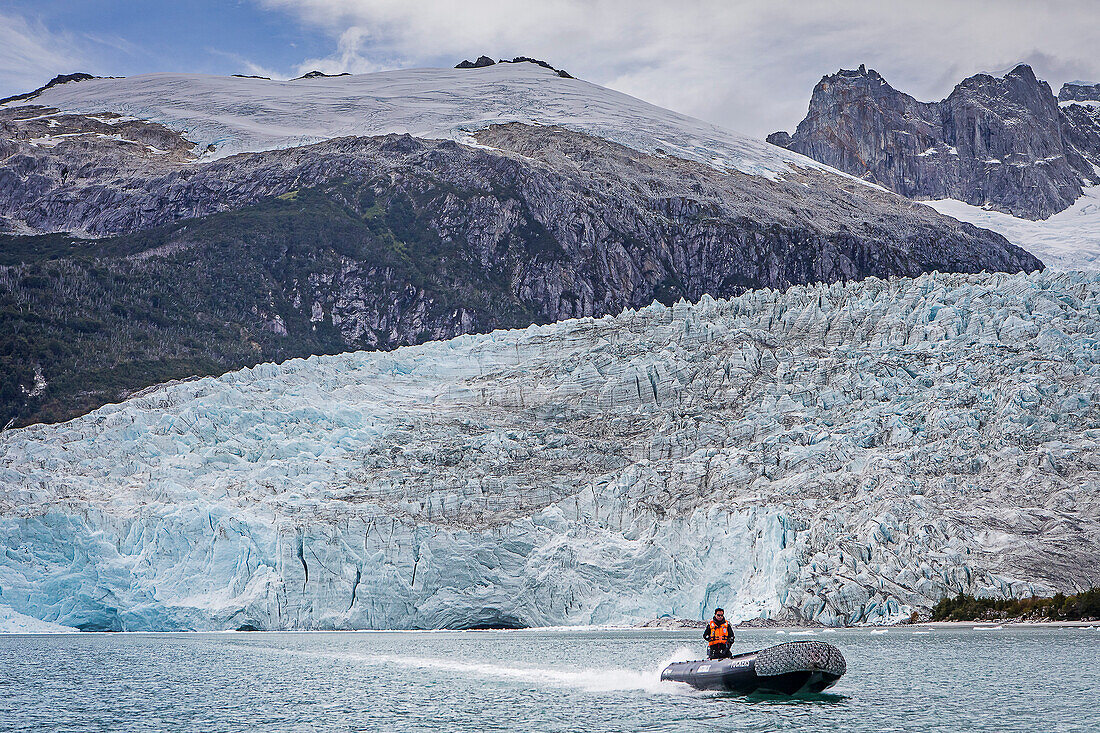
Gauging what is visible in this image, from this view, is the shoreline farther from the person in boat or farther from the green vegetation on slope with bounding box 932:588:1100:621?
the person in boat

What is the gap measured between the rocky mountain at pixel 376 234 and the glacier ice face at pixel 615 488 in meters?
54.2

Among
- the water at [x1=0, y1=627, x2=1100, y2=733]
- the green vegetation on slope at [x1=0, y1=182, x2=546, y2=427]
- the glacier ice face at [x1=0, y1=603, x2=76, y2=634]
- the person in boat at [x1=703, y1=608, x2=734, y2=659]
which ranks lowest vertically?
the water at [x1=0, y1=627, x2=1100, y2=733]

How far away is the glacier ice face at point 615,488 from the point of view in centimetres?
4650

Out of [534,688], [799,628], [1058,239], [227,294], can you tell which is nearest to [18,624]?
[534,688]

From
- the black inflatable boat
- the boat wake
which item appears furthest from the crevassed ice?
the black inflatable boat

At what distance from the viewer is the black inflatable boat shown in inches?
963

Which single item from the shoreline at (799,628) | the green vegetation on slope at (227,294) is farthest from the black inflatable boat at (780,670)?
the green vegetation on slope at (227,294)

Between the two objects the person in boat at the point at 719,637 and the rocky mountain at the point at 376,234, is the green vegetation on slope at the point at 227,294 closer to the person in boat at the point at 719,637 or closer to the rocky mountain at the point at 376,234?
the rocky mountain at the point at 376,234

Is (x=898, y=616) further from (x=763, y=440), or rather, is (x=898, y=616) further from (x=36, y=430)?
(x=36, y=430)

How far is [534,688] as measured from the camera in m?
29.7

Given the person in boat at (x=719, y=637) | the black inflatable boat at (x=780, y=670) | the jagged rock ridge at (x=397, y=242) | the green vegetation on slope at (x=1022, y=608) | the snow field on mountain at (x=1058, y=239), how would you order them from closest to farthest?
the black inflatable boat at (x=780, y=670)
the person in boat at (x=719, y=637)
the green vegetation on slope at (x=1022, y=608)
the jagged rock ridge at (x=397, y=242)
the snow field on mountain at (x=1058, y=239)

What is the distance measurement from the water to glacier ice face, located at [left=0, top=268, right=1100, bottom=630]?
3.86 meters

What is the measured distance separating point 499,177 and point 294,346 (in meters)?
42.2

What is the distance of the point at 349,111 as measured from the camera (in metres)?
188
